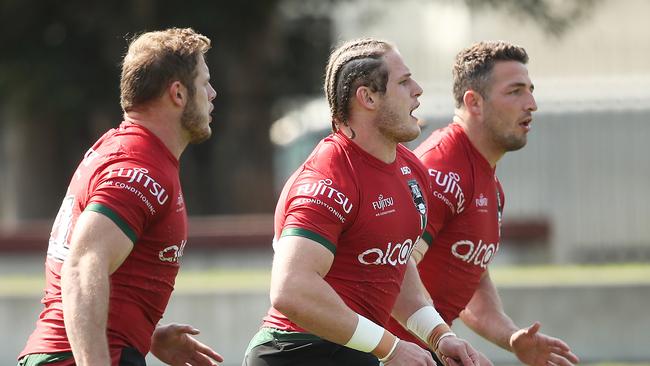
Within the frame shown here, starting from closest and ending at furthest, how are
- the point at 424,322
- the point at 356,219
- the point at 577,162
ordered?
the point at 356,219
the point at 424,322
the point at 577,162

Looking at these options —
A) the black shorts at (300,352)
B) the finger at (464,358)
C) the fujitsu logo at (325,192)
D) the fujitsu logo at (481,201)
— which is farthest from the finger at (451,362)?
the fujitsu logo at (481,201)

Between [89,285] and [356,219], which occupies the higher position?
[356,219]

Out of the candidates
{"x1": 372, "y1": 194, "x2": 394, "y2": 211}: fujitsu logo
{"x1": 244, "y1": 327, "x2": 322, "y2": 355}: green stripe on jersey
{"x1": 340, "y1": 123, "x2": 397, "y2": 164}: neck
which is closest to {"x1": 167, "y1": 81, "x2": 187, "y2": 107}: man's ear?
{"x1": 340, "y1": 123, "x2": 397, "y2": 164}: neck

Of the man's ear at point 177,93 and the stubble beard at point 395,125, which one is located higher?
the stubble beard at point 395,125

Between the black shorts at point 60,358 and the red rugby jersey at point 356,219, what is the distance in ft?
1.83

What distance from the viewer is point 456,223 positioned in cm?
596

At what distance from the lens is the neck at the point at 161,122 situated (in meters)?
4.96

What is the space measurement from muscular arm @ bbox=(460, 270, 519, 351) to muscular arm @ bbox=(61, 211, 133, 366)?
2494mm

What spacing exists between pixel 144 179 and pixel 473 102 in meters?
2.28

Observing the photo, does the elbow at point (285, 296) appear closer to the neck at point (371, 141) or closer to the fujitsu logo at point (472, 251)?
the neck at point (371, 141)

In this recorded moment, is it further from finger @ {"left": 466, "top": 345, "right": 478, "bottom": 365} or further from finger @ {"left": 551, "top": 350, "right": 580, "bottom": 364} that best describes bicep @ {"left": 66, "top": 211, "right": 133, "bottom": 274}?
finger @ {"left": 551, "top": 350, "right": 580, "bottom": 364}

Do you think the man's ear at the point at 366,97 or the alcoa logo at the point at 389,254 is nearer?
the alcoa logo at the point at 389,254

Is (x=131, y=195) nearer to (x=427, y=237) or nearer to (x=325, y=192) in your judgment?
(x=325, y=192)

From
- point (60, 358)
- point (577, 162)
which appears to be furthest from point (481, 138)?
point (577, 162)
